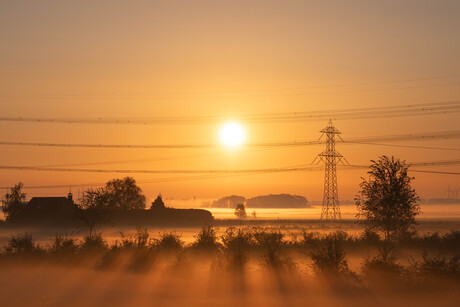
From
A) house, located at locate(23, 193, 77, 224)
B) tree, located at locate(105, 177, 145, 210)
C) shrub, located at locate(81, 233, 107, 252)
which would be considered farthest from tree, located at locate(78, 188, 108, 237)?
tree, located at locate(105, 177, 145, 210)

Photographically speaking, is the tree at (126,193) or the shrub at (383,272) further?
the tree at (126,193)

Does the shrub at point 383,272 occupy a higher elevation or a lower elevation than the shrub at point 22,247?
lower

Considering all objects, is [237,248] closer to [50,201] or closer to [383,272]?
[383,272]

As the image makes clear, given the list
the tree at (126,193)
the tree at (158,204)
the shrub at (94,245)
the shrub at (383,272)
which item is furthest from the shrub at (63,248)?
the tree at (126,193)

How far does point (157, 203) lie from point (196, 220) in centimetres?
851

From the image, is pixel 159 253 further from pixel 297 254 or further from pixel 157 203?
pixel 157 203

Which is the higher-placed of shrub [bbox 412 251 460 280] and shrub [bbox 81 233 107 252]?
shrub [bbox 81 233 107 252]

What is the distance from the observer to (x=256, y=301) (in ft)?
86.9

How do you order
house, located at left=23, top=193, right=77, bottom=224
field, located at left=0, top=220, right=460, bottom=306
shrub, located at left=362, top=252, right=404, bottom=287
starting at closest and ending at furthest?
field, located at left=0, top=220, right=460, bottom=306
shrub, located at left=362, top=252, right=404, bottom=287
house, located at left=23, top=193, right=77, bottom=224

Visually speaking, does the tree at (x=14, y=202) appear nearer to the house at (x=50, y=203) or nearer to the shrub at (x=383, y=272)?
the house at (x=50, y=203)

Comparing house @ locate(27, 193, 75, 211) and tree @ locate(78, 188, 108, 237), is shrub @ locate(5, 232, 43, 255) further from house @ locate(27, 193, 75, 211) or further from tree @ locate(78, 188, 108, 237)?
house @ locate(27, 193, 75, 211)

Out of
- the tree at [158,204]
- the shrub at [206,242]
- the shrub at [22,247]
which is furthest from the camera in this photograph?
the tree at [158,204]

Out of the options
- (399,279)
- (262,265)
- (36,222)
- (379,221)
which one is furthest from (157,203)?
(399,279)

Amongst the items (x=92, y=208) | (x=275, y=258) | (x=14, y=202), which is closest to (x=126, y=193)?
(x=14, y=202)
